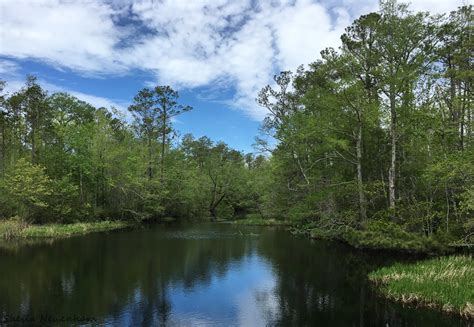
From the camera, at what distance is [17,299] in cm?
1542

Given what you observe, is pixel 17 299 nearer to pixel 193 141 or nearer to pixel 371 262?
pixel 371 262

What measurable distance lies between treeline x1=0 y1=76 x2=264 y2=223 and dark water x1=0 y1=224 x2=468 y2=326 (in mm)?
9585

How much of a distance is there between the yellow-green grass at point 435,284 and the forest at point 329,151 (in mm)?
3281

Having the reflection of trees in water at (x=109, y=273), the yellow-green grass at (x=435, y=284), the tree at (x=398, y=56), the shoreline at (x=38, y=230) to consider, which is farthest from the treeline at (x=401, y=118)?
the shoreline at (x=38, y=230)

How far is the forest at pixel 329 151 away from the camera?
1022 inches

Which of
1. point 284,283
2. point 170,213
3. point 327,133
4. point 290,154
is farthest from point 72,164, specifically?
point 284,283

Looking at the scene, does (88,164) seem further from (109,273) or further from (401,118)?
(401,118)

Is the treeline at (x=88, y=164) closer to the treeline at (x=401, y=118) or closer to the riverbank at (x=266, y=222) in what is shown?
the riverbank at (x=266, y=222)

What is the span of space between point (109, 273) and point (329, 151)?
23425 millimetres

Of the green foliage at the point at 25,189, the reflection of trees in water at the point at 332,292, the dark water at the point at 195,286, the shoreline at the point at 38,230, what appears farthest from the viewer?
the green foliage at the point at 25,189

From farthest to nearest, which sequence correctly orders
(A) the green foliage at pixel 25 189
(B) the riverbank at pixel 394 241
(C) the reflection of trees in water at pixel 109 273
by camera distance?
(A) the green foliage at pixel 25 189 < (B) the riverbank at pixel 394 241 < (C) the reflection of trees in water at pixel 109 273

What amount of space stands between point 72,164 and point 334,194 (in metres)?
29.1

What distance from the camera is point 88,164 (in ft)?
147

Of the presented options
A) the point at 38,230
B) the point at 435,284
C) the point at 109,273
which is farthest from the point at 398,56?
the point at 38,230
